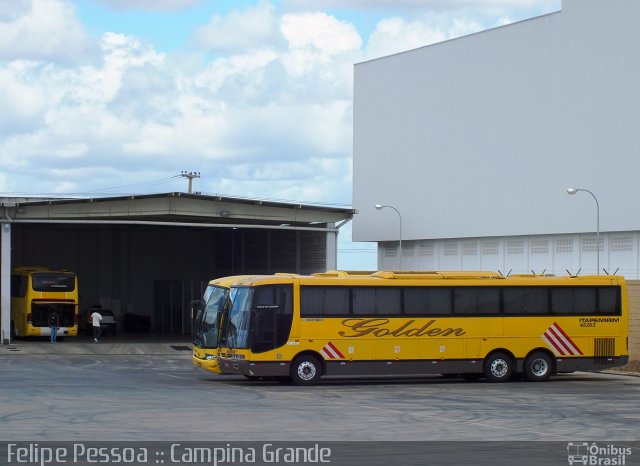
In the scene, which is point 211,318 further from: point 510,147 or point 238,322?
point 510,147

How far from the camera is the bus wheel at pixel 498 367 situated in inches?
1320

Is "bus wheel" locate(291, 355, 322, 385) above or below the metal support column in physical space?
below

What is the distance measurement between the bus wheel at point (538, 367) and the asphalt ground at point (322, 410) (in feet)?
1.16

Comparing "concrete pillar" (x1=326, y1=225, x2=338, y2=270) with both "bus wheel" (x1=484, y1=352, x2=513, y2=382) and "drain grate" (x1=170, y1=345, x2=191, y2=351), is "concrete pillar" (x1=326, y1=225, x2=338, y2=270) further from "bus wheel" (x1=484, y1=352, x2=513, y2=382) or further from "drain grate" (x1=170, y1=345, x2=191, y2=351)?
"bus wheel" (x1=484, y1=352, x2=513, y2=382)

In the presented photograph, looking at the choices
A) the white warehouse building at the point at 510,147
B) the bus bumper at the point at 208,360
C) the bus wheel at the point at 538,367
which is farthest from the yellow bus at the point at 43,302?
the bus wheel at the point at 538,367

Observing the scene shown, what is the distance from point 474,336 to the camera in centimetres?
3347

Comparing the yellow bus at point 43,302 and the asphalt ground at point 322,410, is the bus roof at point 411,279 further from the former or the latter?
the yellow bus at point 43,302

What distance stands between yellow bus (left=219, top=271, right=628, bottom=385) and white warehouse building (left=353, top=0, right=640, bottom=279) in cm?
1901

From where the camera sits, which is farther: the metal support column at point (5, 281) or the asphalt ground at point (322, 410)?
the metal support column at point (5, 281)

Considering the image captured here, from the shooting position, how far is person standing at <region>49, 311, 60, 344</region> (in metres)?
52.3

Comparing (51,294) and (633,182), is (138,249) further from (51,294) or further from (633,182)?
A: (633,182)

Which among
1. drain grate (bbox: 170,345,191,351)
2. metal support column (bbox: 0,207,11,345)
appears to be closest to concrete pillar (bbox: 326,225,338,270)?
drain grate (bbox: 170,345,191,351)
